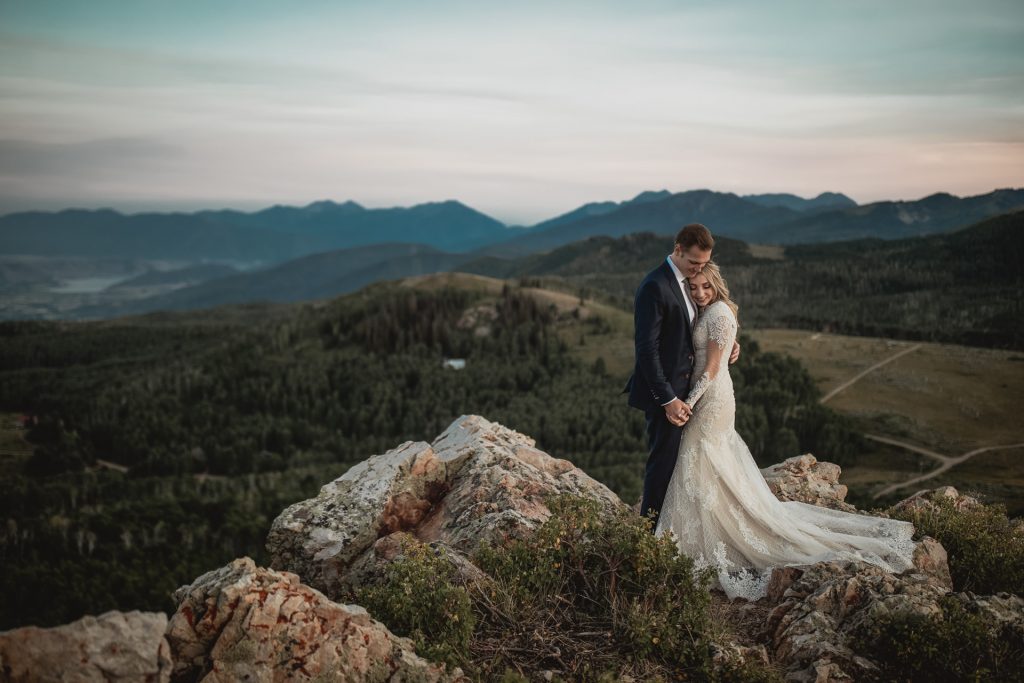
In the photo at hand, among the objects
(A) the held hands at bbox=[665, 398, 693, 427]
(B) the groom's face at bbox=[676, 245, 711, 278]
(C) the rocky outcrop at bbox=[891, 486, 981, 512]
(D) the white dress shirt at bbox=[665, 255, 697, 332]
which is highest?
(B) the groom's face at bbox=[676, 245, 711, 278]

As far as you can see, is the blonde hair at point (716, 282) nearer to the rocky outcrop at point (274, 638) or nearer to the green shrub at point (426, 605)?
the green shrub at point (426, 605)

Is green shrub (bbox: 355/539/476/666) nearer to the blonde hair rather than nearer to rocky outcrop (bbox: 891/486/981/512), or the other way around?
the blonde hair

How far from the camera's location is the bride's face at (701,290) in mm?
9414

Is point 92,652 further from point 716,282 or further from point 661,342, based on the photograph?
point 716,282

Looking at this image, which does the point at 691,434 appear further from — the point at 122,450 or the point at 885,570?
the point at 122,450

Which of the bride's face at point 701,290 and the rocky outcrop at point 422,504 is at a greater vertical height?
the bride's face at point 701,290

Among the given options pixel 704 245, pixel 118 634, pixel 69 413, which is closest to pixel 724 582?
pixel 704 245

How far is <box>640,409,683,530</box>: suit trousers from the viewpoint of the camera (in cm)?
959

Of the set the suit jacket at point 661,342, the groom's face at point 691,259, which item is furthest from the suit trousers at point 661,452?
the groom's face at point 691,259

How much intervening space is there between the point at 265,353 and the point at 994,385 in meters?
168

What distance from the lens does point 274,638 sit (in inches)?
225

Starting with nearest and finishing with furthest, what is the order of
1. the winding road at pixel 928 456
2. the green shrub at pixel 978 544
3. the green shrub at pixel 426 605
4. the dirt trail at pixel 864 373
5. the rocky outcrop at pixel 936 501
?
the green shrub at pixel 426 605 → the green shrub at pixel 978 544 → the rocky outcrop at pixel 936 501 → the winding road at pixel 928 456 → the dirt trail at pixel 864 373

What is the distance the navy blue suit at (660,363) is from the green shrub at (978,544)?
4016 mm

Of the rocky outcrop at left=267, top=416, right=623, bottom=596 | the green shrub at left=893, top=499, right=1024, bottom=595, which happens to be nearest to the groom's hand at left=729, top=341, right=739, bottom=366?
the rocky outcrop at left=267, top=416, right=623, bottom=596
